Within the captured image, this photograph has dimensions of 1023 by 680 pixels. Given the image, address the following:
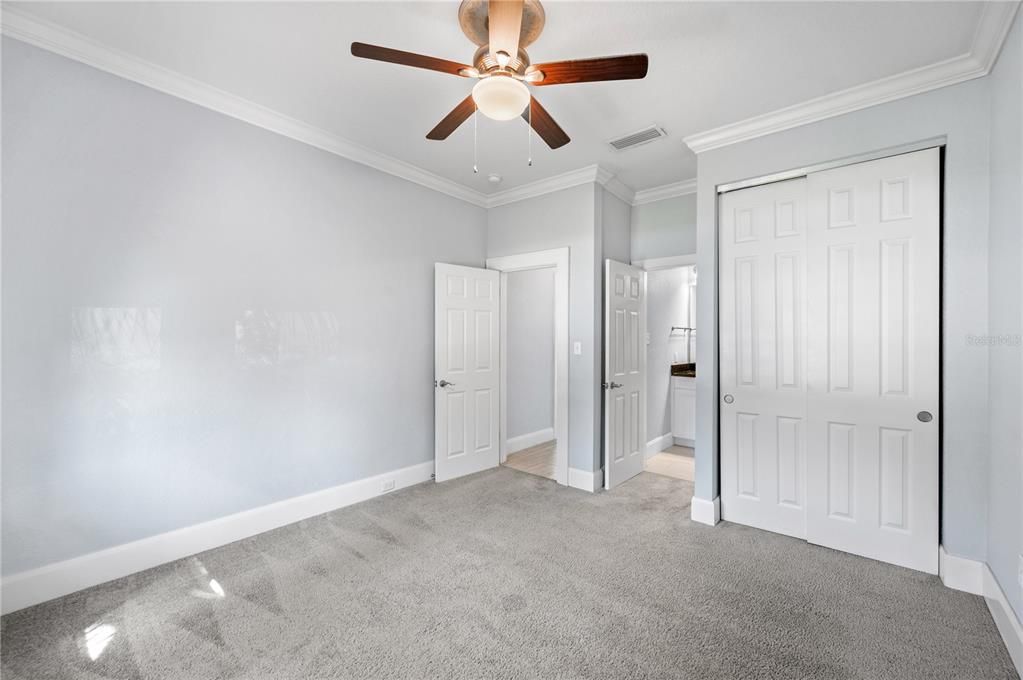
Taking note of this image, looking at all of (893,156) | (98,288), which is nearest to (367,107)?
(98,288)

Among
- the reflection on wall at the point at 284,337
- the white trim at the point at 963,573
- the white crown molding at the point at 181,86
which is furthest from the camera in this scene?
the reflection on wall at the point at 284,337

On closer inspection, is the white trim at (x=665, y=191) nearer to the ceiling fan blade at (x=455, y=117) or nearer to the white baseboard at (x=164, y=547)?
the ceiling fan blade at (x=455, y=117)

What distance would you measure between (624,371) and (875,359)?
1.87m

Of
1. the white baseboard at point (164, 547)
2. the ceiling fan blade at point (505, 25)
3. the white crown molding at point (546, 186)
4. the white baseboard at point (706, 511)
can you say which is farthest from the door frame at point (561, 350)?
the ceiling fan blade at point (505, 25)

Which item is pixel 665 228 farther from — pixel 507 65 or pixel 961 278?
pixel 507 65

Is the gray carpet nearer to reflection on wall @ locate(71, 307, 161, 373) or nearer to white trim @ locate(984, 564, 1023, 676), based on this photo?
white trim @ locate(984, 564, 1023, 676)

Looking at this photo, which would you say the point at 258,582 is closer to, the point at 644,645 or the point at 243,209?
the point at 644,645

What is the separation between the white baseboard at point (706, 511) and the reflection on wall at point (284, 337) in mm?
2889

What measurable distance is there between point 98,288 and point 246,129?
4.33 feet

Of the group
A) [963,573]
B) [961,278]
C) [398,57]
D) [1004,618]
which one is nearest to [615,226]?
[961,278]

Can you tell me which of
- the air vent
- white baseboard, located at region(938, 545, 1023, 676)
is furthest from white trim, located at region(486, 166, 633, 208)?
white baseboard, located at region(938, 545, 1023, 676)

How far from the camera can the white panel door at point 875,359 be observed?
2.48 m

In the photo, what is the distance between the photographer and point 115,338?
2.41 meters

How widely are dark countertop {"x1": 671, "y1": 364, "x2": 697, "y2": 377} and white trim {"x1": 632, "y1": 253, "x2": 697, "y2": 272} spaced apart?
1753mm
